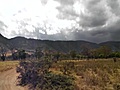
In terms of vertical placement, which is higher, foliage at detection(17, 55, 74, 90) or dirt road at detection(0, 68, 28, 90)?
foliage at detection(17, 55, 74, 90)

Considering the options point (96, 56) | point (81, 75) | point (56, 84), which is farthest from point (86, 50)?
point (56, 84)

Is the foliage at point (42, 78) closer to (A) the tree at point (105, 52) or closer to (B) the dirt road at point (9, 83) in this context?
(B) the dirt road at point (9, 83)

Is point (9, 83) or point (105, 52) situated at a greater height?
point (105, 52)

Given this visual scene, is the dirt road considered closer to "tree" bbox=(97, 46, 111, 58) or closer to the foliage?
the foliage

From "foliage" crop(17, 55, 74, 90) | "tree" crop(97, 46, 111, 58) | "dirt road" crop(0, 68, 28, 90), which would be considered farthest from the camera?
"tree" crop(97, 46, 111, 58)

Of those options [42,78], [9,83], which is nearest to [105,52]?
[9,83]

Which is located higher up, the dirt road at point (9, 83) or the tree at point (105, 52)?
the tree at point (105, 52)

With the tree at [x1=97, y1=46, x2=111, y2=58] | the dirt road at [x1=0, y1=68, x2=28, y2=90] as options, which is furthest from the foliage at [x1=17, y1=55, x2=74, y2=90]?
the tree at [x1=97, y1=46, x2=111, y2=58]

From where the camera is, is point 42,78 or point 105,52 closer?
point 42,78

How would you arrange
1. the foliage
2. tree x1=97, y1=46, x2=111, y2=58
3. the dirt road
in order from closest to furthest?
the foliage
the dirt road
tree x1=97, y1=46, x2=111, y2=58

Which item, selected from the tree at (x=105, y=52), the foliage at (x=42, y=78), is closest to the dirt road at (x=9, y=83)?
the foliage at (x=42, y=78)

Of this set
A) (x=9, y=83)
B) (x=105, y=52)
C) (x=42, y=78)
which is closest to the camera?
(x=42, y=78)

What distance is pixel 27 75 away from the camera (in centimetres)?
2664

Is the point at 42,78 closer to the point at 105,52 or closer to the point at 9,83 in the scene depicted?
the point at 9,83
